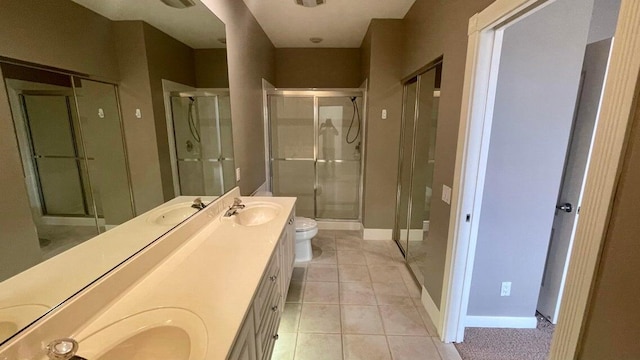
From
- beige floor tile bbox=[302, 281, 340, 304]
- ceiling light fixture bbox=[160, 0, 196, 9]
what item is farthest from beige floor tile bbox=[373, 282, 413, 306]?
ceiling light fixture bbox=[160, 0, 196, 9]

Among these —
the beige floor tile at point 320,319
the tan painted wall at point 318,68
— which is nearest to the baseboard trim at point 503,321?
the beige floor tile at point 320,319

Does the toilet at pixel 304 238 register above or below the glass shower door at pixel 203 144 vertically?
below

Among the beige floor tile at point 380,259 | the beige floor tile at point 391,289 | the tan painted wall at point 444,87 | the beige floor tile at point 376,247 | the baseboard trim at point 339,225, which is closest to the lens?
the tan painted wall at point 444,87

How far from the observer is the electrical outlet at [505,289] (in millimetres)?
1939

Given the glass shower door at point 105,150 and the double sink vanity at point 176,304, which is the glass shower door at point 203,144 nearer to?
the double sink vanity at point 176,304

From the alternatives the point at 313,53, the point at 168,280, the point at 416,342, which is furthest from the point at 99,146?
the point at 313,53

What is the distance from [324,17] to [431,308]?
9.84 ft

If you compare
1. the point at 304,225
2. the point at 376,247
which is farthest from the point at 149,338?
the point at 376,247

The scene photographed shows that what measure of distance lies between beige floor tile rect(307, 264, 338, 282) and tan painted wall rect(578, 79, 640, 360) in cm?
206

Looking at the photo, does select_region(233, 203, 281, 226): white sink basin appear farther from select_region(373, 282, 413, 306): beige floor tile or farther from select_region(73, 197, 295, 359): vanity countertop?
select_region(373, 282, 413, 306): beige floor tile

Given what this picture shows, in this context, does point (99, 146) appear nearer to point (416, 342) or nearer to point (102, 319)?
point (102, 319)

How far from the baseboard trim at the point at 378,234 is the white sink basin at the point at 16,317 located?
125 inches

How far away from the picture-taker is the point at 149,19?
48.9 inches

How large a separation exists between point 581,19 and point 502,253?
1559 millimetres
